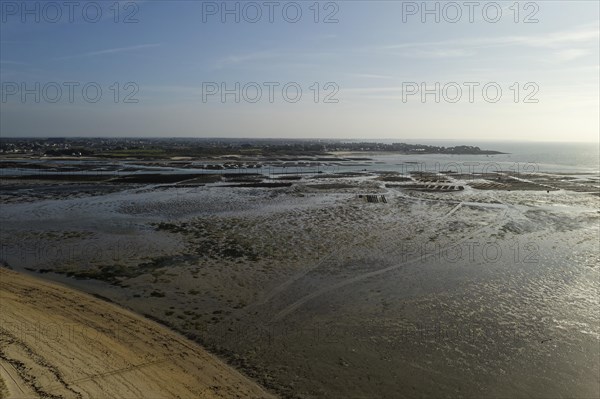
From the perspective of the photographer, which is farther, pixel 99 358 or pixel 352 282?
pixel 352 282

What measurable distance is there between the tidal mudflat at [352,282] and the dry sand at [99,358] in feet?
2.20

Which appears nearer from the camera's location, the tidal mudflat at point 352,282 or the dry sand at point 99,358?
the dry sand at point 99,358

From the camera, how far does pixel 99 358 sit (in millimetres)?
9289

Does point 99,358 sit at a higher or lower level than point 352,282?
lower

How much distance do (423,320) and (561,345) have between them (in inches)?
135

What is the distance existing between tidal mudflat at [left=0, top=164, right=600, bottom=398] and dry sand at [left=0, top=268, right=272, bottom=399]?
0.67m

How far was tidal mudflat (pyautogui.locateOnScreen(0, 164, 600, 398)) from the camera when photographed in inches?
376

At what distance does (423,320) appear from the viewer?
12070 mm

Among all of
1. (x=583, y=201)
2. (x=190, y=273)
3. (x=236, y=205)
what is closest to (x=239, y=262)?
(x=190, y=273)

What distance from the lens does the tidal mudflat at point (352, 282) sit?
9.55 m

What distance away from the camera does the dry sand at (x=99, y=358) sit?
8125 mm

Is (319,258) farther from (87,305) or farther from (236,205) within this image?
(236,205)

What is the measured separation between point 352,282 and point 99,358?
28.8 ft

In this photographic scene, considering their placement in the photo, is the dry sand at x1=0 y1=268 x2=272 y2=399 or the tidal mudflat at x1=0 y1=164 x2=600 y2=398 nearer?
the dry sand at x1=0 y1=268 x2=272 y2=399
